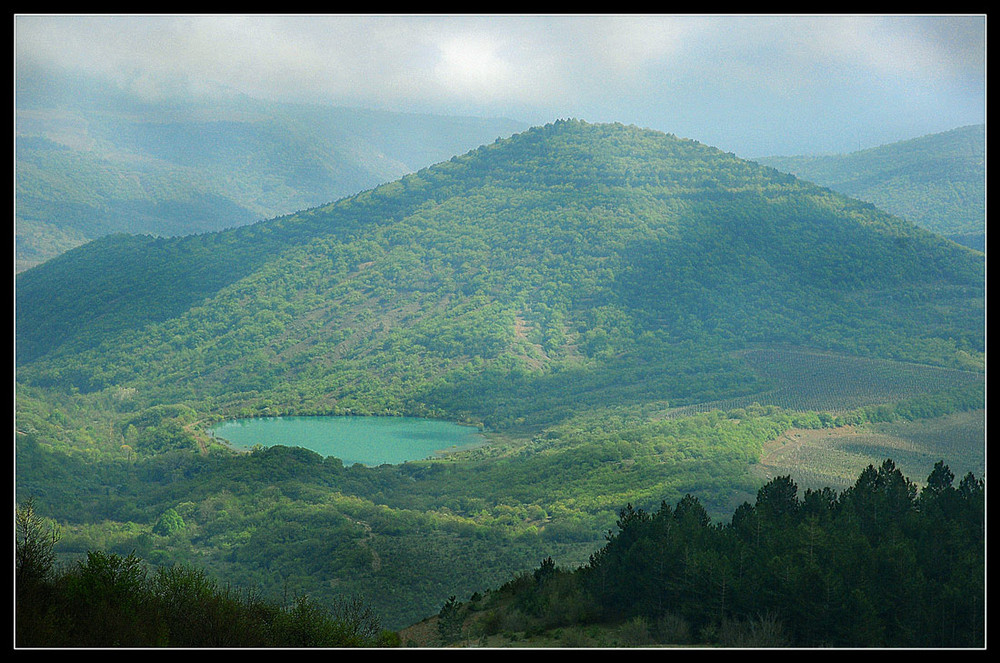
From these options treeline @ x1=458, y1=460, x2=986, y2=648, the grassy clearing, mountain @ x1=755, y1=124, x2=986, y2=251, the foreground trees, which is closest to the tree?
treeline @ x1=458, y1=460, x2=986, y2=648

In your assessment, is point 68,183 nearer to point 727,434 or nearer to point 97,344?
point 97,344

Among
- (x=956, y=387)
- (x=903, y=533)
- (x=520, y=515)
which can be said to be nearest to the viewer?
(x=903, y=533)

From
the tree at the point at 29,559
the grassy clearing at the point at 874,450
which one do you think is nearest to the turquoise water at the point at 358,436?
the grassy clearing at the point at 874,450

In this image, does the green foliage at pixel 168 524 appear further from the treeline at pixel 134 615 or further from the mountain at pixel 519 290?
the mountain at pixel 519 290

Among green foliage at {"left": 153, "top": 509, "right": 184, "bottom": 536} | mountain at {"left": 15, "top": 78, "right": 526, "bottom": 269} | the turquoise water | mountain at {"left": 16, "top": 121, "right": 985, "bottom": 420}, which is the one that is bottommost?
green foliage at {"left": 153, "top": 509, "right": 184, "bottom": 536}

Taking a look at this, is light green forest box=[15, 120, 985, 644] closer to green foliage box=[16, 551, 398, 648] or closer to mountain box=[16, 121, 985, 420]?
mountain box=[16, 121, 985, 420]

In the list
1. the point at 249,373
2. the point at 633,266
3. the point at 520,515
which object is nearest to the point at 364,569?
the point at 520,515

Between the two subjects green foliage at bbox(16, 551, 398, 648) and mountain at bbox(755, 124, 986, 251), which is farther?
mountain at bbox(755, 124, 986, 251)
